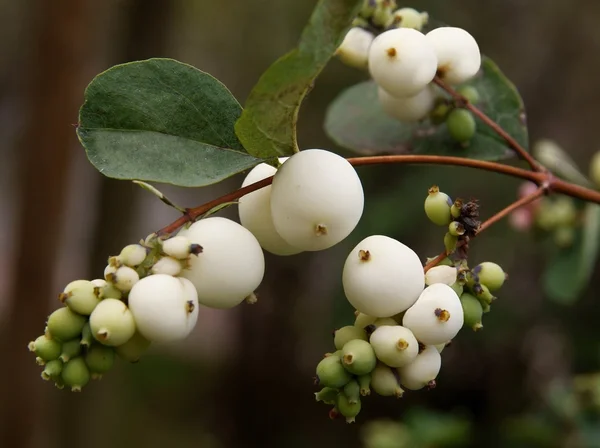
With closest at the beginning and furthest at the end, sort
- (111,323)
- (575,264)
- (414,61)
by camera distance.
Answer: (111,323) < (414,61) < (575,264)

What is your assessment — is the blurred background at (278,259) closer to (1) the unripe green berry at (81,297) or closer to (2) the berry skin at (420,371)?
(2) the berry skin at (420,371)

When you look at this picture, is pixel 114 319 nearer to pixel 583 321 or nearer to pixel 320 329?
pixel 583 321

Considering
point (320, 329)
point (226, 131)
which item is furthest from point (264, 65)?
A: point (226, 131)

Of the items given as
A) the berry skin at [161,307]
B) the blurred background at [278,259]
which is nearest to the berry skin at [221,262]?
the berry skin at [161,307]

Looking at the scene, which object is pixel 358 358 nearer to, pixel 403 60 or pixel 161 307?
pixel 161 307

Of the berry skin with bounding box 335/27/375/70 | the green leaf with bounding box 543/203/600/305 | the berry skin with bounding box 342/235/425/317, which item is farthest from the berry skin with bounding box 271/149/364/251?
the green leaf with bounding box 543/203/600/305

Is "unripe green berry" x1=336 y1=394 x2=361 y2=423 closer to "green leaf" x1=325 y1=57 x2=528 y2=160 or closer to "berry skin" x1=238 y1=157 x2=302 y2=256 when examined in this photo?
"berry skin" x1=238 y1=157 x2=302 y2=256

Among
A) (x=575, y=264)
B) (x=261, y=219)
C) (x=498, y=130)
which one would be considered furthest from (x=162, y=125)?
(x=575, y=264)
